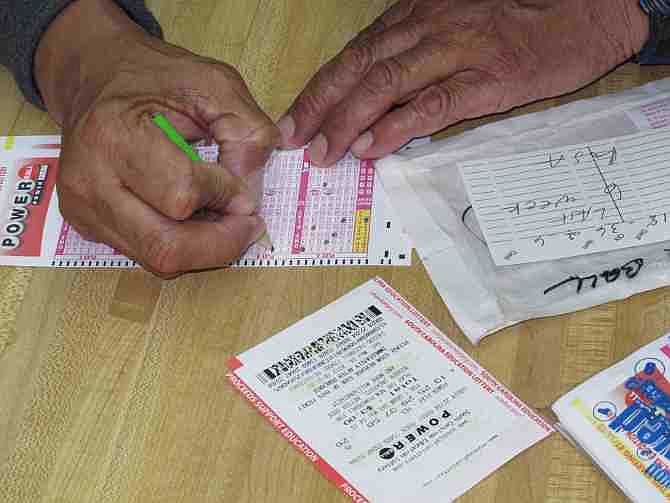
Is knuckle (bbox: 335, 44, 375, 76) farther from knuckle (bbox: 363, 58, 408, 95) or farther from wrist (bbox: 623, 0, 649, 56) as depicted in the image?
wrist (bbox: 623, 0, 649, 56)

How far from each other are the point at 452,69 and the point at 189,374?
44 cm

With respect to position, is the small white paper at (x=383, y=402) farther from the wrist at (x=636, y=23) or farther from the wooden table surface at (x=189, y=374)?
the wrist at (x=636, y=23)

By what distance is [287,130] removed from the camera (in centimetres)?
109

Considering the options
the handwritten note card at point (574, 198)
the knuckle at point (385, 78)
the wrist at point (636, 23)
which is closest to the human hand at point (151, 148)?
the knuckle at point (385, 78)

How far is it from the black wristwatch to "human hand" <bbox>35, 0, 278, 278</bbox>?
0.43m

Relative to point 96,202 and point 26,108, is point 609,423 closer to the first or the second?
point 96,202

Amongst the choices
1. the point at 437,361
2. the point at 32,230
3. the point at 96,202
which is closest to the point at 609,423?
the point at 437,361

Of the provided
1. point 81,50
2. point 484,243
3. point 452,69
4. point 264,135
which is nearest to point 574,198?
point 484,243

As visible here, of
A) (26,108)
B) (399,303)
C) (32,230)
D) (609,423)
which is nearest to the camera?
(609,423)

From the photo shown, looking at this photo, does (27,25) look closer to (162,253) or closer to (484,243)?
(162,253)

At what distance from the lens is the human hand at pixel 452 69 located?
1.06 metres

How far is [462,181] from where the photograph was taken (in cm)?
101

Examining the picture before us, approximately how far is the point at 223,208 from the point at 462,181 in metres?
0.25

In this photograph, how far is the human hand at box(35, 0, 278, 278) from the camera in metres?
0.94
